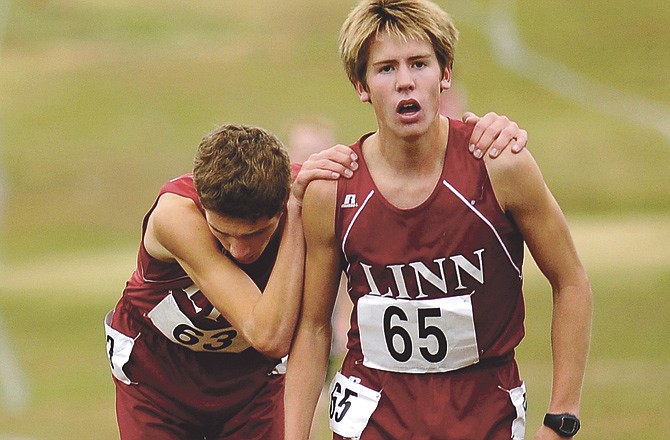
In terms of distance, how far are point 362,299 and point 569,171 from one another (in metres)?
10.7

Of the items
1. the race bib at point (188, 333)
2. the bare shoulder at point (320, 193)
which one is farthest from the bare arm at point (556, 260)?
the race bib at point (188, 333)

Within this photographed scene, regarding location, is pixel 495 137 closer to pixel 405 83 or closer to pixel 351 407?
pixel 405 83

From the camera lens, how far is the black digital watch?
151 inches

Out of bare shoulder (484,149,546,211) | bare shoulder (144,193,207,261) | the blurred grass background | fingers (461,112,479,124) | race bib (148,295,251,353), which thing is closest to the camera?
bare shoulder (484,149,546,211)

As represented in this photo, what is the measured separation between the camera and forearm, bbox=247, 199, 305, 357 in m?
4.05

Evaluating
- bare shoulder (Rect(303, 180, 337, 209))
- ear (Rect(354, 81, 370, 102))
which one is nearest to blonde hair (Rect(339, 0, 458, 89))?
ear (Rect(354, 81, 370, 102))

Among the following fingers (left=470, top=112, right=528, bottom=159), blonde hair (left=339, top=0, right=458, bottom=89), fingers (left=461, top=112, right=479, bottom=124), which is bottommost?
fingers (left=470, top=112, right=528, bottom=159)

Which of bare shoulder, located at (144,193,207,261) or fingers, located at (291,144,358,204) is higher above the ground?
fingers, located at (291,144,358,204)

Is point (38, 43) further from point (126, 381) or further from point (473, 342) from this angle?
point (473, 342)

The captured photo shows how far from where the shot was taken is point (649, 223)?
1352cm

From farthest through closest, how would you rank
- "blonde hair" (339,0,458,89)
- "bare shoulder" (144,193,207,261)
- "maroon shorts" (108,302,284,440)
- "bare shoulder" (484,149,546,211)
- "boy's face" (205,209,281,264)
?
"maroon shorts" (108,302,284,440), "bare shoulder" (144,193,207,261), "boy's face" (205,209,281,264), "blonde hair" (339,0,458,89), "bare shoulder" (484,149,546,211)

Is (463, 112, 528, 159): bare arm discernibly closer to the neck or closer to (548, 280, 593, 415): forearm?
the neck

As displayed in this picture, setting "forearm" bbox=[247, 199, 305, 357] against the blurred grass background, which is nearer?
"forearm" bbox=[247, 199, 305, 357]

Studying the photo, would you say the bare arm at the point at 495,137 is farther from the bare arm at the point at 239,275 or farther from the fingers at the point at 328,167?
the bare arm at the point at 239,275
